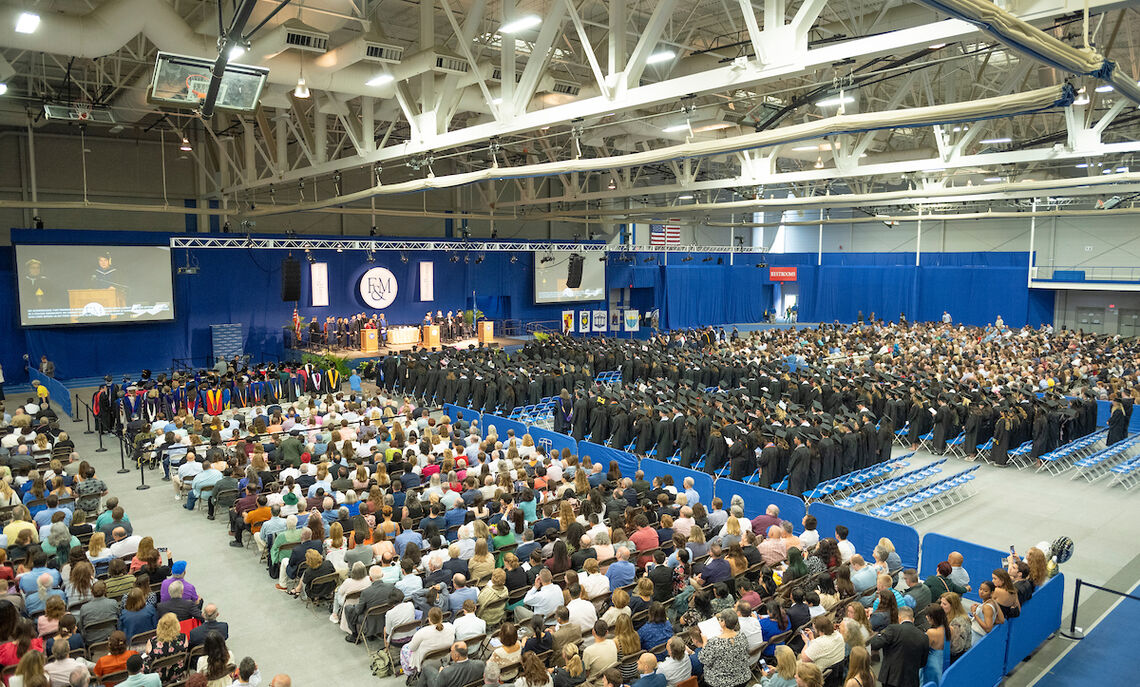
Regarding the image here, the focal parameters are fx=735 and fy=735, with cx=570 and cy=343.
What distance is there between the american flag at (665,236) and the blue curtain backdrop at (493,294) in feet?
3.47

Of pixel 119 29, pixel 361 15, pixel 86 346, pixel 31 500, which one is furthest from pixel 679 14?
pixel 86 346

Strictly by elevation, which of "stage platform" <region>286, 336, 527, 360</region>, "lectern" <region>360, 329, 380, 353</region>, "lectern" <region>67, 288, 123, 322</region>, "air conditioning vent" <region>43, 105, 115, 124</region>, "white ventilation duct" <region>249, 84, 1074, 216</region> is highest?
"air conditioning vent" <region>43, 105, 115, 124</region>

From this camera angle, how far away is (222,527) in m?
11.3

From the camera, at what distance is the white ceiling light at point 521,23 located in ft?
29.2

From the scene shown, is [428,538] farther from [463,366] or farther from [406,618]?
[463,366]

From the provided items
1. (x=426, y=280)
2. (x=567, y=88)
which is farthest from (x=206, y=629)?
(x=426, y=280)

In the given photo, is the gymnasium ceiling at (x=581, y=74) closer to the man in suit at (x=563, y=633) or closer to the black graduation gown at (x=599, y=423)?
the black graduation gown at (x=599, y=423)

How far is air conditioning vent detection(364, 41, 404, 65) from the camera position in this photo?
428 inches

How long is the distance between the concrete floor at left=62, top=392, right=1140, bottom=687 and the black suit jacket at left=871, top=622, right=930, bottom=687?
1.87 m

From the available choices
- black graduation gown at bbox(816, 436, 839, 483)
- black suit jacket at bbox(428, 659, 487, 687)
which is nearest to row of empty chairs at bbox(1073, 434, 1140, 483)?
black graduation gown at bbox(816, 436, 839, 483)

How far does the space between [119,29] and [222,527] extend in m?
7.14

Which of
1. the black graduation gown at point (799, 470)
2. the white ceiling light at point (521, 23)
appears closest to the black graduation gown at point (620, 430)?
the black graduation gown at point (799, 470)

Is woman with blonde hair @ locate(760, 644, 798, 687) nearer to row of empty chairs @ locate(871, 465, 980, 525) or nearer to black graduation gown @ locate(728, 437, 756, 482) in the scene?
row of empty chairs @ locate(871, 465, 980, 525)

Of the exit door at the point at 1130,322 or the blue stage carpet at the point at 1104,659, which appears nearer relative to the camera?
the blue stage carpet at the point at 1104,659
